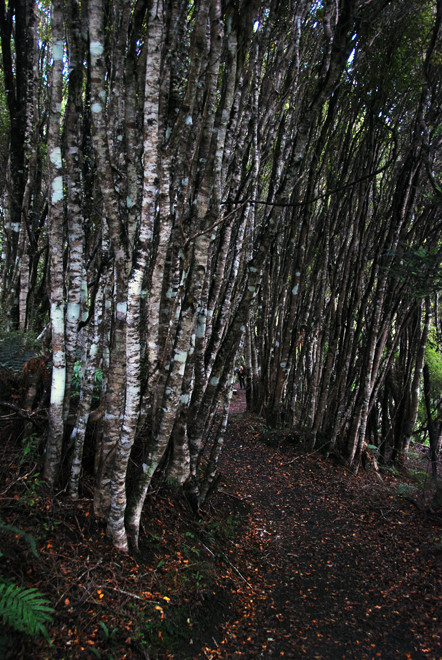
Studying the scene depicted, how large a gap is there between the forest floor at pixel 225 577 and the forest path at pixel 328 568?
1 centimetres

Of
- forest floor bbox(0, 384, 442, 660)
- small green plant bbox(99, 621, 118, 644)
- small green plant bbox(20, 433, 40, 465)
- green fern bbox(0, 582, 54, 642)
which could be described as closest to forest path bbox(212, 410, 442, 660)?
forest floor bbox(0, 384, 442, 660)

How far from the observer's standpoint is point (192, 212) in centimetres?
315

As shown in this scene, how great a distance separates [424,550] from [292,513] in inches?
59.4

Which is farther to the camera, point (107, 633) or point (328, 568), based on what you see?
point (328, 568)

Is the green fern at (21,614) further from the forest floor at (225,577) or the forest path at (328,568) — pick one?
the forest path at (328,568)

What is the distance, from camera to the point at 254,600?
10.5ft

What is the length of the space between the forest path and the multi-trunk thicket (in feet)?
2.88

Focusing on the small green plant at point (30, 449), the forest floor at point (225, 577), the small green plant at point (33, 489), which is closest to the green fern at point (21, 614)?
the forest floor at point (225, 577)

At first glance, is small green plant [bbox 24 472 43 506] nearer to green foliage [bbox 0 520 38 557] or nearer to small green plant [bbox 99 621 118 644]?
green foliage [bbox 0 520 38 557]

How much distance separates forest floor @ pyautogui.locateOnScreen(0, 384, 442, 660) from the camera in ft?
7.23

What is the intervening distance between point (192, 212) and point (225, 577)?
9.53 feet

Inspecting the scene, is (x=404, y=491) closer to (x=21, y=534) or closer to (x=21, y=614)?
(x=21, y=534)

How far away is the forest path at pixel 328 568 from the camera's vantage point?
2.79 metres

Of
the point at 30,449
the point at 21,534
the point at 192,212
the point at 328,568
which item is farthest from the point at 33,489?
the point at 328,568
